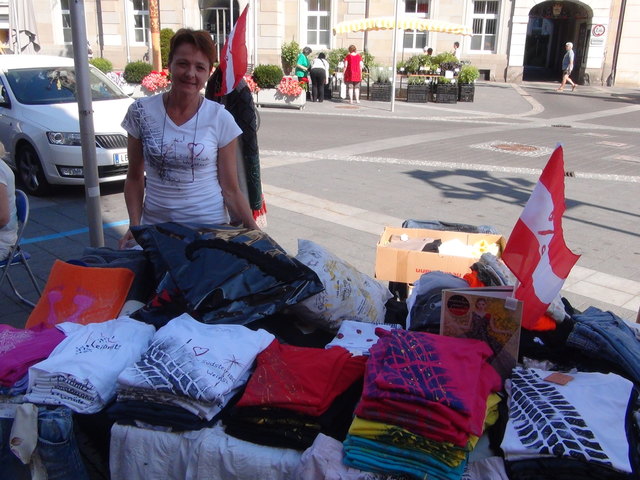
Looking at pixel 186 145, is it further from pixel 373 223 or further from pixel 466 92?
pixel 466 92

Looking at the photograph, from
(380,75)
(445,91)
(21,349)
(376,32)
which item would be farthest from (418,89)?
(21,349)

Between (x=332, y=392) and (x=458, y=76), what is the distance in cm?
1997

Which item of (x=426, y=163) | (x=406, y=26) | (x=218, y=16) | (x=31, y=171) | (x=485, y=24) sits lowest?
(x=426, y=163)

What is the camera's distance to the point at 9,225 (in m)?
4.10

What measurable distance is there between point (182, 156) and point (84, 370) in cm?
118

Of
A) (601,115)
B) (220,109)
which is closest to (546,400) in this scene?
(220,109)

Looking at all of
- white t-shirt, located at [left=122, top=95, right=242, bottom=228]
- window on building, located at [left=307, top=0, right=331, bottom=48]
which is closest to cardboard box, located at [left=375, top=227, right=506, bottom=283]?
white t-shirt, located at [left=122, top=95, right=242, bottom=228]

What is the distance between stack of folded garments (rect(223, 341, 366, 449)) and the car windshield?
7220 millimetres

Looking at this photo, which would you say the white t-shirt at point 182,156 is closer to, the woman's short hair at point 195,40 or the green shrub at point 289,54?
the woman's short hair at point 195,40

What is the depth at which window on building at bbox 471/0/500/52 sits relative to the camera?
92.7ft

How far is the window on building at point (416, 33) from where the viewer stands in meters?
28.4

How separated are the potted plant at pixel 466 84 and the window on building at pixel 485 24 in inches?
354

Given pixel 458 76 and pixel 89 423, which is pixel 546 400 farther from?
pixel 458 76

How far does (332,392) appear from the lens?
7.36 ft
